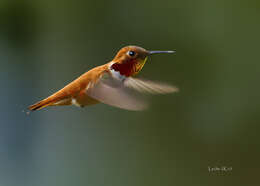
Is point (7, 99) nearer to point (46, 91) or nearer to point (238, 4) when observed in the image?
point (46, 91)

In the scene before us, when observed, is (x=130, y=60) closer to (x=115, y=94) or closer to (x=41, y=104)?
(x=115, y=94)

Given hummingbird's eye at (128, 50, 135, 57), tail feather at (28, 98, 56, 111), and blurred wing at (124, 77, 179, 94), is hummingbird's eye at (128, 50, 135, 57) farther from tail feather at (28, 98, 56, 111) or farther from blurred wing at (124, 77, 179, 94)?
tail feather at (28, 98, 56, 111)

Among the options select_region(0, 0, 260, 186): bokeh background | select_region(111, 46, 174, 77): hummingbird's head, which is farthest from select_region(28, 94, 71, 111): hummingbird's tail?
select_region(0, 0, 260, 186): bokeh background

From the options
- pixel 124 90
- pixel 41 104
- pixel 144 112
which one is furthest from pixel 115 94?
pixel 144 112

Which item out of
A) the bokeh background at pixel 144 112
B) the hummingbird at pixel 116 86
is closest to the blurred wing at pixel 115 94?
the hummingbird at pixel 116 86

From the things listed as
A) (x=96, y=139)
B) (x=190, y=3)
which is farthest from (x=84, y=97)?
(x=190, y=3)

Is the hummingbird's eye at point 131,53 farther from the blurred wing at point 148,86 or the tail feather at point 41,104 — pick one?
the tail feather at point 41,104

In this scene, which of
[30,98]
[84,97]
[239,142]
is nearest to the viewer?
[84,97]

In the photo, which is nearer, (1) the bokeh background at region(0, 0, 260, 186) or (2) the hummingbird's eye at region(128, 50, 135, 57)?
(2) the hummingbird's eye at region(128, 50, 135, 57)
